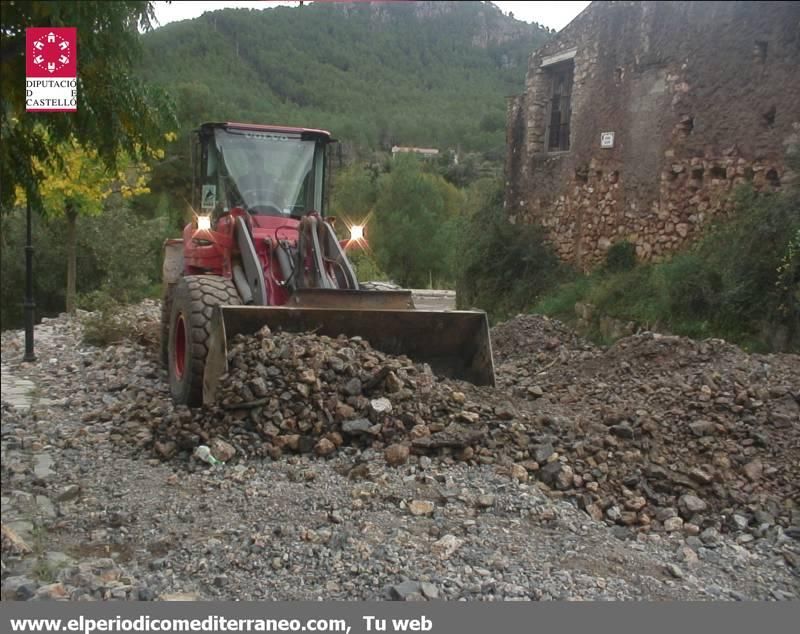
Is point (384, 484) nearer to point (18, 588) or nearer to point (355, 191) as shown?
point (18, 588)

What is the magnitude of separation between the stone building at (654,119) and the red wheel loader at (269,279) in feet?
16.8

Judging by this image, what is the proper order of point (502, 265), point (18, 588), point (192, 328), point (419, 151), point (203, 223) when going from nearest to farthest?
point (18, 588) < point (192, 328) < point (203, 223) < point (502, 265) < point (419, 151)

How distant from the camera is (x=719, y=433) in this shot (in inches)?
240

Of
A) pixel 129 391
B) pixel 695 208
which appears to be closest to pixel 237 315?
pixel 129 391

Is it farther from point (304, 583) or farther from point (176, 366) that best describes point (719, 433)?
point (176, 366)

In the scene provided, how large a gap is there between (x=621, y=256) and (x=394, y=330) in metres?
6.63

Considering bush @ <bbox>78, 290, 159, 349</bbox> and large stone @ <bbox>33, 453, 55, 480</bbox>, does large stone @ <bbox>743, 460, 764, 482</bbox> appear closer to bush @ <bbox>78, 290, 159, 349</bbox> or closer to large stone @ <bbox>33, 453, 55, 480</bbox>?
large stone @ <bbox>33, 453, 55, 480</bbox>

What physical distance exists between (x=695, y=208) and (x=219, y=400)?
25.8 ft

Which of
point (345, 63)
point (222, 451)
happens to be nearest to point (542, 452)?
point (222, 451)

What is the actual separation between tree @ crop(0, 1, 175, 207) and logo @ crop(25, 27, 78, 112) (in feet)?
0.12

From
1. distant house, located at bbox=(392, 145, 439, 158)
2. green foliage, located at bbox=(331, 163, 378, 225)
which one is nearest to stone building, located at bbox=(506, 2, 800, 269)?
distant house, located at bbox=(392, 145, 439, 158)

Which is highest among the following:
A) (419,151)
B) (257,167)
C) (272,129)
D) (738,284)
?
(419,151)

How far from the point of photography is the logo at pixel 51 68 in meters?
3.34

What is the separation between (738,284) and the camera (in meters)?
9.62
